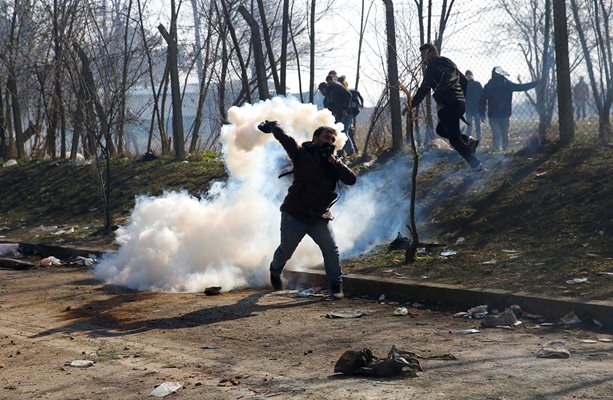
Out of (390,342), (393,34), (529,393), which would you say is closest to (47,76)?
(393,34)

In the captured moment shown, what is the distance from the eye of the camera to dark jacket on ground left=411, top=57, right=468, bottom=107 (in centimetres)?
1157

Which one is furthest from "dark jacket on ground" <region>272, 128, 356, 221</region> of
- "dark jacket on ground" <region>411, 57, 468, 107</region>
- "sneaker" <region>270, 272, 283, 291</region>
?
"dark jacket on ground" <region>411, 57, 468, 107</region>

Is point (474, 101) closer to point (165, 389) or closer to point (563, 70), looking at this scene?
point (563, 70)

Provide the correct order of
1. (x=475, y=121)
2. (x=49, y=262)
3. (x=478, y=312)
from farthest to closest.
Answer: (x=475, y=121) < (x=49, y=262) < (x=478, y=312)

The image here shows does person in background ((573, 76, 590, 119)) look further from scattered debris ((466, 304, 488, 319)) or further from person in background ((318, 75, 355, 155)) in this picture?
scattered debris ((466, 304, 488, 319))

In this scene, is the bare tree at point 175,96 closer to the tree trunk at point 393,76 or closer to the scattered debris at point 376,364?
the tree trunk at point 393,76

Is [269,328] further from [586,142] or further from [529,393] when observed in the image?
[586,142]

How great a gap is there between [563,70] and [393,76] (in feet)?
9.55

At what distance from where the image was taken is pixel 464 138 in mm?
12375

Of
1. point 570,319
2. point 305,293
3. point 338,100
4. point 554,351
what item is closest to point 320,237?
point 305,293

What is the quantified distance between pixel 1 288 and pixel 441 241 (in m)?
5.16

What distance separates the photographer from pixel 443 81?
1184 cm

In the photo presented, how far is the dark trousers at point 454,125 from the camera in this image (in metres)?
11.9

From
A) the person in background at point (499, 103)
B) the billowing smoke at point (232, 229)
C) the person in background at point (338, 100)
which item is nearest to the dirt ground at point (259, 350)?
the billowing smoke at point (232, 229)
